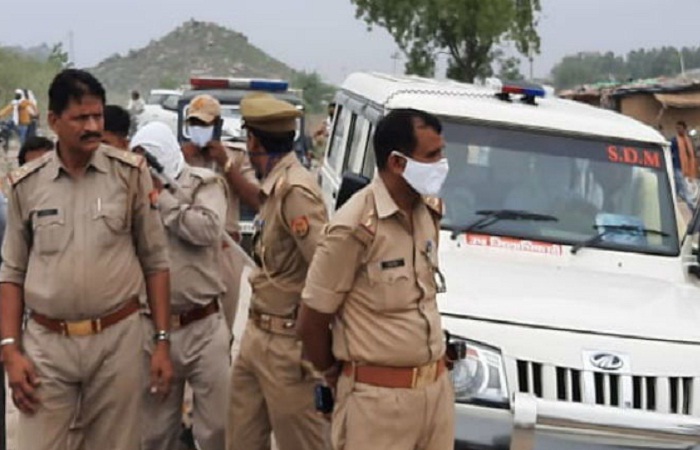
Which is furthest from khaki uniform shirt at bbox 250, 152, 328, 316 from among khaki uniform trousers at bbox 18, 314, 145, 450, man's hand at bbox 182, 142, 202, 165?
man's hand at bbox 182, 142, 202, 165

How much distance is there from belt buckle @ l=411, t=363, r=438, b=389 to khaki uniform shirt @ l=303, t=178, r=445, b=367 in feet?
0.08

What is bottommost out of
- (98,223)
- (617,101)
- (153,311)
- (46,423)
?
(617,101)

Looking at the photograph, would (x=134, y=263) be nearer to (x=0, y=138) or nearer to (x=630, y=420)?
(x=630, y=420)

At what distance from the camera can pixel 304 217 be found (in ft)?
14.0

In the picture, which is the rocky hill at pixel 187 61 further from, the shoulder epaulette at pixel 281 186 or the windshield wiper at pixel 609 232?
the shoulder epaulette at pixel 281 186

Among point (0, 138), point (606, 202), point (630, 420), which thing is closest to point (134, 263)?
point (630, 420)

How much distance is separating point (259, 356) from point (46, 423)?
848 mm

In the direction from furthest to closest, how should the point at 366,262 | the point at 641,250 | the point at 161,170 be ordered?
the point at 641,250, the point at 161,170, the point at 366,262

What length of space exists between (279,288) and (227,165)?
789 mm

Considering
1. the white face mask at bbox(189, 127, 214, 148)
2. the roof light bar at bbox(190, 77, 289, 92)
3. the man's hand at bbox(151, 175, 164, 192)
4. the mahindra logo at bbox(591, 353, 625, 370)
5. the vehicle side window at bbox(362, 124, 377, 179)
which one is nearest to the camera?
the mahindra logo at bbox(591, 353, 625, 370)

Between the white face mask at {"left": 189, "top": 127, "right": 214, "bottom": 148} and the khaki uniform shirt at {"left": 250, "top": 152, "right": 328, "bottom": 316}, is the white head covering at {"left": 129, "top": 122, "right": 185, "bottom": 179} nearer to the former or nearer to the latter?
the white face mask at {"left": 189, "top": 127, "right": 214, "bottom": 148}

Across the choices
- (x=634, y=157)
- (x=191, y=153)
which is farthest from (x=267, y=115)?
(x=634, y=157)

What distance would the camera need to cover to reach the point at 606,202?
5613 millimetres

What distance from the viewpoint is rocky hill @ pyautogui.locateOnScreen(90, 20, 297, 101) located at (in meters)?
81.6
